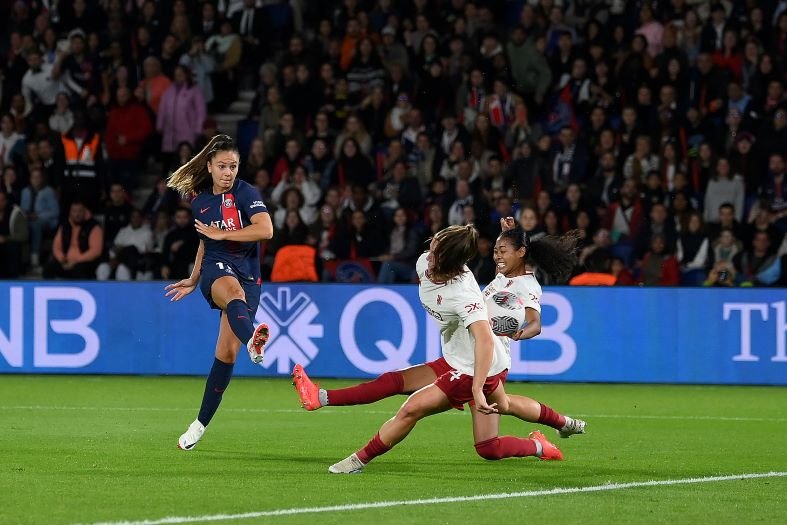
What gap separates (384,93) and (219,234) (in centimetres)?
1147

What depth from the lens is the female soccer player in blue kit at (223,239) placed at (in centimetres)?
1008

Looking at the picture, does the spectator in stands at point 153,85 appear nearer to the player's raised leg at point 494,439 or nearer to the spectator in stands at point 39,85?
the spectator in stands at point 39,85

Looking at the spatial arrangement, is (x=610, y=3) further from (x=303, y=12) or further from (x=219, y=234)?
(x=219, y=234)

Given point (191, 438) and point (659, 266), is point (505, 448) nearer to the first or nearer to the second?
point (191, 438)

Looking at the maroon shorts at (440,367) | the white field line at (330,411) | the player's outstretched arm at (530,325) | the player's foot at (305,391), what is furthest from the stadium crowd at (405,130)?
the player's foot at (305,391)

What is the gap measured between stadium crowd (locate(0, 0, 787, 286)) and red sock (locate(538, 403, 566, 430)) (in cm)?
711

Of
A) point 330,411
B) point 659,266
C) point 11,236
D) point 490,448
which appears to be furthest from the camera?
point 11,236

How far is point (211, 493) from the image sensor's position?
8062mm

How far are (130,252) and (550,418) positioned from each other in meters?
10.5

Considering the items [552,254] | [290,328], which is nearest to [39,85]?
[290,328]

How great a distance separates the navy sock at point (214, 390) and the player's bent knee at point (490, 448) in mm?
1875

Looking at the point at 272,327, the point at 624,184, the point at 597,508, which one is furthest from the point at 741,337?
the point at 597,508

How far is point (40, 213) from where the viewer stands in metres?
20.5

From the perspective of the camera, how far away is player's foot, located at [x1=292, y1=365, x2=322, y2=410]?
909 centimetres
